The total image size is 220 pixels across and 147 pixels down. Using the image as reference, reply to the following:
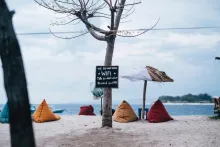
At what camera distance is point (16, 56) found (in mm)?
4125

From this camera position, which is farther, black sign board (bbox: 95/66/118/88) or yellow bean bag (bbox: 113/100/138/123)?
yellow bean bag (bbox: 113/100/138/123)

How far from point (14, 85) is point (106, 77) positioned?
627 cm

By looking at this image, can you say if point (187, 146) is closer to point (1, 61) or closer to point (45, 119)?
point (1, 61)

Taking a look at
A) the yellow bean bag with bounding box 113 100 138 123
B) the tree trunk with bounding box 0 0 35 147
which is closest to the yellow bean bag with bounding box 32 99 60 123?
the yellow bean bag with bounding box 113 100 138 123

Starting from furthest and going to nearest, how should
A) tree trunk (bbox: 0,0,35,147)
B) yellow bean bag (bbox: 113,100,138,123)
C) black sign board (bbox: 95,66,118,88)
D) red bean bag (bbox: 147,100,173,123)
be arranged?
yellow bean bag (bbox: 113,100,138,123) < red bean bag (bbox: 147,100,173,123) < black sign board (bbox: 95,66,118,88) < tree trunk (bbox: 0,0,35,147)

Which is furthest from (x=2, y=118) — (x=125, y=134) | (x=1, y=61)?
(x=1, y=61)

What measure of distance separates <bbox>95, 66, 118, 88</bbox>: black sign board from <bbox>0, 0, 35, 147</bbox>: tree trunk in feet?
20.0

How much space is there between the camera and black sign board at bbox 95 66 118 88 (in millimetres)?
10156

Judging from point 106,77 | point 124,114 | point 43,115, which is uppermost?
point 106,77

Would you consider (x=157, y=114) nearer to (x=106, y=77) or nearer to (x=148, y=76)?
(x=148, y=76)

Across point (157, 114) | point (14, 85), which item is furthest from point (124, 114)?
point (14, 85)

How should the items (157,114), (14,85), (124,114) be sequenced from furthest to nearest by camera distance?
(124,114) → (157,114) → (14,85)

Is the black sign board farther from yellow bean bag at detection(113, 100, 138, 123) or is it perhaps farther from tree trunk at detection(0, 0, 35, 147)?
tree trunk at detection(0, 0, 35, 147)

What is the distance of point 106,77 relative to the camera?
10.2 metres
